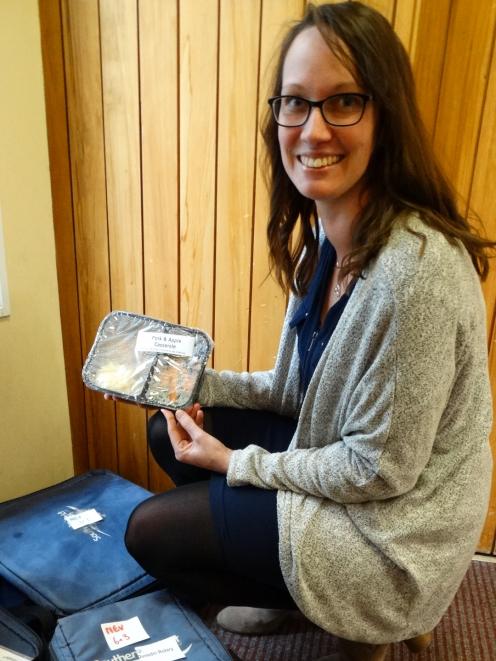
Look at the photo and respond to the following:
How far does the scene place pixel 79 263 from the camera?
1559mm

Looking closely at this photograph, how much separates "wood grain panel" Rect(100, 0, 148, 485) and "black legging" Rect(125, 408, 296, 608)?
0.67 m

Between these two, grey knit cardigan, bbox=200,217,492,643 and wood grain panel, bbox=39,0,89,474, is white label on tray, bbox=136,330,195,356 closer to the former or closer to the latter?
grey knit cardigan, bbox=200,217,492,643

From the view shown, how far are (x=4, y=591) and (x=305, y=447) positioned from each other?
0.81 meters

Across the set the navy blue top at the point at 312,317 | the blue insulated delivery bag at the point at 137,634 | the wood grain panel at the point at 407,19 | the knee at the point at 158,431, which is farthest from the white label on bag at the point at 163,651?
the wood grain panel at the point at 407,19

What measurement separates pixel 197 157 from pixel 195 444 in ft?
2.41

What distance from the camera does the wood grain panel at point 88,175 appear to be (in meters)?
1.35

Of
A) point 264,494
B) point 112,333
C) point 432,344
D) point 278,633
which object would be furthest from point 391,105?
point 278,633

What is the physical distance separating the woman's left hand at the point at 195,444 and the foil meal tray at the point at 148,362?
0.03m

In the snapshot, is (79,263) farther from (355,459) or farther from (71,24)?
(355,459)

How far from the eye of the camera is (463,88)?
1.18 metres

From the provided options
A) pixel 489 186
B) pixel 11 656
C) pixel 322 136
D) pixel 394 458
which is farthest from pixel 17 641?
pixel 489 186

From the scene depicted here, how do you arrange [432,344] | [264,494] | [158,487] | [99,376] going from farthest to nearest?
[158,487], [99,376], [264,494], [432,344]

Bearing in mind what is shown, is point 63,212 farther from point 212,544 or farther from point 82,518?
point 212,544

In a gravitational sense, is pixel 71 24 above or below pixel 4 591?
above
